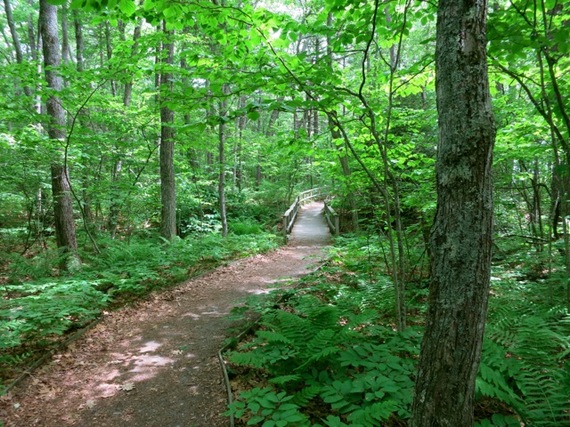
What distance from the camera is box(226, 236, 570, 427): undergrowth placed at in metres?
2.15

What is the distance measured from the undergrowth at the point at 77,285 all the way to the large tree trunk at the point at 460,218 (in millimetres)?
3979

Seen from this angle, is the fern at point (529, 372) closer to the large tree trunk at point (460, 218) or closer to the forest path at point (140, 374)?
the large tree trunk at point (460, 218)

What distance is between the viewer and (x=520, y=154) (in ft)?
18.6

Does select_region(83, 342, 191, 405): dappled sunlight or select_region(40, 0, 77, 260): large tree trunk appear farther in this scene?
select_region(40, 0, 77, 260): large tree trunk

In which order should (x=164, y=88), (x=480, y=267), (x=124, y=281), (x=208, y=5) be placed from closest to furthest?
(x=480, y=267), (x=208, y=5), (x=164, y=88), (x=124, y=281)

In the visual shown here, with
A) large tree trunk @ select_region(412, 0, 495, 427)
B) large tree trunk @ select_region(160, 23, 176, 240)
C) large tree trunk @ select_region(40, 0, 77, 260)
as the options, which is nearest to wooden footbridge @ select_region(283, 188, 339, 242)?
large tree trunk @ select_region(160, 23, 176, 240)

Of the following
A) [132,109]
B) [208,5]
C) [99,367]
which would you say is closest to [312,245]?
[132,109]

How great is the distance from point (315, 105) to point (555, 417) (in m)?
2.95

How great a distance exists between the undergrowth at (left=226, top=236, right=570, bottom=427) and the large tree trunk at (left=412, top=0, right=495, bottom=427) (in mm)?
582

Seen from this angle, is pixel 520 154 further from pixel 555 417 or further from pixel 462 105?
pixel 462 105

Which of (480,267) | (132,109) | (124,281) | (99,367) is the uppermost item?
(132,109)

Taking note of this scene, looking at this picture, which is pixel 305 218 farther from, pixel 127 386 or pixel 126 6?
pixel 126 6

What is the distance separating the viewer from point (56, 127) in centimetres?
676

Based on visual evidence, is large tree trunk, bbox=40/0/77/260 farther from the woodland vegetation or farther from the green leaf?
the green leaf
